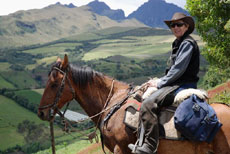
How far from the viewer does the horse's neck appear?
769 centimetres

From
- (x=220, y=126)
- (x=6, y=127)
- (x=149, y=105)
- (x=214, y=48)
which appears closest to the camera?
(x=220, y=126)

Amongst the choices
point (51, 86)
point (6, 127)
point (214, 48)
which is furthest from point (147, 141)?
point (6, 127)

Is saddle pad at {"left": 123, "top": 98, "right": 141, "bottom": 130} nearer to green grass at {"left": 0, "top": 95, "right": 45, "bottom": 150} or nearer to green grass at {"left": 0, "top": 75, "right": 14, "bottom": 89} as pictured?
green grass at {"left": 0, "top": 95, "right": 45, "bottom": 150}

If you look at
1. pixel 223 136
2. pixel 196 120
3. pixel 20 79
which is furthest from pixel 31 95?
pixel 223 136

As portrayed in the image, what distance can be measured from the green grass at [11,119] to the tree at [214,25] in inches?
3381

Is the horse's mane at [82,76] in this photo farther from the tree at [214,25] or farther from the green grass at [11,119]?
the green grass at [11,119]

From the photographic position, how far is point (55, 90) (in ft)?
24.8

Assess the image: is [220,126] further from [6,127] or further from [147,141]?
[6,127]

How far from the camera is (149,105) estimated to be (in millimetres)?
5867

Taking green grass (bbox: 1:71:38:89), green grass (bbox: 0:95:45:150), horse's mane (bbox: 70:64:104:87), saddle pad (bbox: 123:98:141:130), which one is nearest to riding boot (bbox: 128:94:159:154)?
saddle pad (bbox: 123:98:141:130)

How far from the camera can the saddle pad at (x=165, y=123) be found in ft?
19.0

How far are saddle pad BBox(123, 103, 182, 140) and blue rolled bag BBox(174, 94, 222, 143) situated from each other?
18 cm

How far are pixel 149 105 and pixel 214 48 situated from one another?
16772mm

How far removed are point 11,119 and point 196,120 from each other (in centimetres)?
11593
